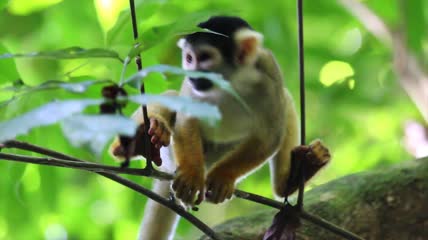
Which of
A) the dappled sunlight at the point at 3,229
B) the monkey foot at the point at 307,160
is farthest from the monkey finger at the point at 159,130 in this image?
the dappled sunlight at the point at 3,229

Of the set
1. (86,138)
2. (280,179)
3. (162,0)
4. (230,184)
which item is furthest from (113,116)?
(280,179)

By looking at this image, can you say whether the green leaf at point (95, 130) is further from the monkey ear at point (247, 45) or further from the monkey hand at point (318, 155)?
the monkey ear at point (247, 45)

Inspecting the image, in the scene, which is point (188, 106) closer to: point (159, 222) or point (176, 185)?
point (176, 185)

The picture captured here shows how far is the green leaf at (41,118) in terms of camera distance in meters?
0.84

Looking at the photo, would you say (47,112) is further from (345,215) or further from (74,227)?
(74,227)

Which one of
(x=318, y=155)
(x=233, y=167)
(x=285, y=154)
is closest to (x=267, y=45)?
(x=285, y=154)

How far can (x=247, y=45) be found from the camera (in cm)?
260

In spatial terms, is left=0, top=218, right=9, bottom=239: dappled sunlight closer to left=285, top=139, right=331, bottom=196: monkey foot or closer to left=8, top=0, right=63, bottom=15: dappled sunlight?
left=8, top=0, right=63, bottom=15: dappled sunlight

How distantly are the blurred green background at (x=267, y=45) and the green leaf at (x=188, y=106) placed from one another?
1.19 metres

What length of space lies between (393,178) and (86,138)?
2044 millimetres

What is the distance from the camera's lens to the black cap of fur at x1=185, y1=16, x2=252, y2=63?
255 cm

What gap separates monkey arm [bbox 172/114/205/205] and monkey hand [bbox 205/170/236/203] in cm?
5

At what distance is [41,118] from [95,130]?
0.08 meters

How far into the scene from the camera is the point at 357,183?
2.65m
